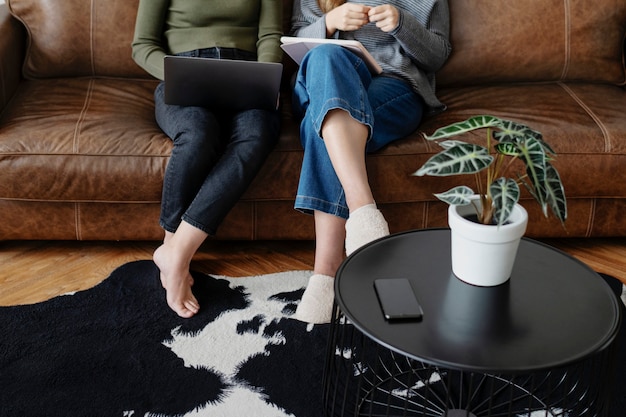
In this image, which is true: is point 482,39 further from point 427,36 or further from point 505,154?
point 505,154

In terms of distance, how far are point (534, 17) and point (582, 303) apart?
52.9 inches

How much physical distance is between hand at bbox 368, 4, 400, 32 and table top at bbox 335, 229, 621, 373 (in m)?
0.74

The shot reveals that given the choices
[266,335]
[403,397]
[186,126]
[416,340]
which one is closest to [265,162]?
[186,126]

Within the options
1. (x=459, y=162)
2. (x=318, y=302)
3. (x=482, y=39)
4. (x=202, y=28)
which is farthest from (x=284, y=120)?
(x=459, y=162)

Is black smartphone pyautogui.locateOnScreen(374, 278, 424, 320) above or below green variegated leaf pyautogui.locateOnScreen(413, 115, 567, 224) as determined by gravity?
below

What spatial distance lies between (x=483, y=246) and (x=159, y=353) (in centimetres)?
80

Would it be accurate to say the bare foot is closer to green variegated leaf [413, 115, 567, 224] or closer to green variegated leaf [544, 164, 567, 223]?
green variegated leaf [413, 115, 567, 224]

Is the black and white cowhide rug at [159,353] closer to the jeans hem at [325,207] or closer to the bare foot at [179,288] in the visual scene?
the bare foot at [179,288]

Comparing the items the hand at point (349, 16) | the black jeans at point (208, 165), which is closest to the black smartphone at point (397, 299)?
the black jeans at point (208, 165)

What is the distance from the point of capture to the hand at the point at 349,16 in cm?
177

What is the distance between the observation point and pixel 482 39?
218cm

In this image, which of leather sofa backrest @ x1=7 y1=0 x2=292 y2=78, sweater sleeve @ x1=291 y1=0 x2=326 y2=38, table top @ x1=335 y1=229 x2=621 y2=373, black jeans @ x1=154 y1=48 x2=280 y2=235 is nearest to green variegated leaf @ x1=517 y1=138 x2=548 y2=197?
table top @ x1=335 y1=229 x2=621 y2=373

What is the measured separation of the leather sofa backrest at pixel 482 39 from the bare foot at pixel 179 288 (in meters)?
0.77

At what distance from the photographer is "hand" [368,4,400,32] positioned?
5.83 ft
